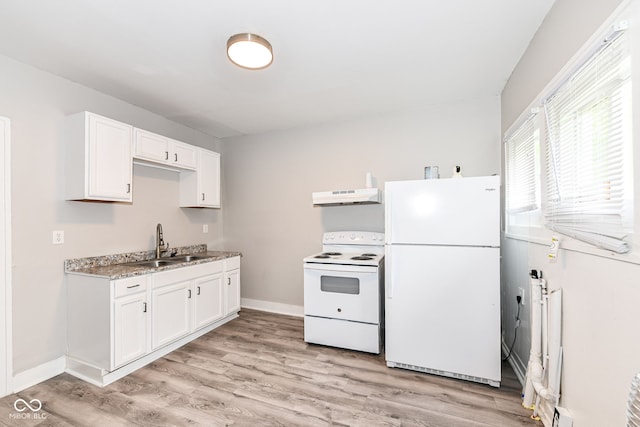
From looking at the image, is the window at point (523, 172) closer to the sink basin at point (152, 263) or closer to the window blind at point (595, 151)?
the window blind at point (595, 151)

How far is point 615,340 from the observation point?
45.3 inches

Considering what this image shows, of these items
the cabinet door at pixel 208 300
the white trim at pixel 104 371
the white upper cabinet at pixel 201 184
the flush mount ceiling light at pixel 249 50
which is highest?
the flush mount ceiling light at pixel 249 50

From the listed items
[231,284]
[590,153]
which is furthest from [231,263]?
[590,153]

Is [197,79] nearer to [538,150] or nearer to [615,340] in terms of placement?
[538,150]

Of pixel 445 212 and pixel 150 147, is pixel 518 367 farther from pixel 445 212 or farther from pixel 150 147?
pixel 150 147

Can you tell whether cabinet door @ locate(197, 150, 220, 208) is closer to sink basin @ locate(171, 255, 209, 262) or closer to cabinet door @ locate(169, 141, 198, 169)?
cabinet door @ locate(169, 141, 198, 169)

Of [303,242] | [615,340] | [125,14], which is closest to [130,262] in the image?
[303,242]

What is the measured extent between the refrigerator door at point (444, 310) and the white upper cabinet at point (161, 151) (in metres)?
2.58

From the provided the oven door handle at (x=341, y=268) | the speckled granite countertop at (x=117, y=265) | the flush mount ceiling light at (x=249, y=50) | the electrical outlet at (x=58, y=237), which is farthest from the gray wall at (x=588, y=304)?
the electrical outlet at (x=58, y=237)

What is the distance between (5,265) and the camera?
6.86ft

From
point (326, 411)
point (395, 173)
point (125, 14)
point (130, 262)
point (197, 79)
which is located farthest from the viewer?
point (395, 173)

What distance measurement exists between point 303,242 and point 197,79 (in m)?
2.25

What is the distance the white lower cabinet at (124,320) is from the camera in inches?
88.4

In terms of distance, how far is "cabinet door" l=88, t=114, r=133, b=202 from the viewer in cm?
241
